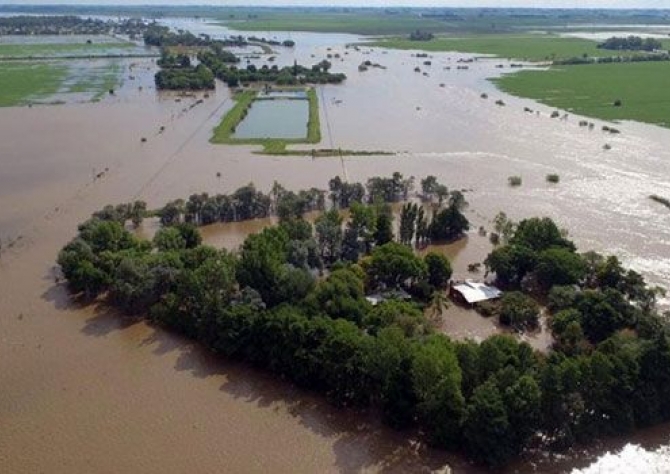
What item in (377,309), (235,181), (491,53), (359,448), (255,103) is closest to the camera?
(359,448)

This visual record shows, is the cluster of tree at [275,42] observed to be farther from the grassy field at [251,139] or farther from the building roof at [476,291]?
the building roof at [476,291]

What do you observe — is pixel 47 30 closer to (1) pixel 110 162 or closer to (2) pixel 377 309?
(1) pixel 110 162

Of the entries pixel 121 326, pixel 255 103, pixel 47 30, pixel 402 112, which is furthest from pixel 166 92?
pixel 47 30

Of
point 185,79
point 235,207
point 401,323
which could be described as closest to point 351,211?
point 235,207

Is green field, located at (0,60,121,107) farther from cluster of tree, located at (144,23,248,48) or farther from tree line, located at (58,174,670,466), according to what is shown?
tree line, located at (58,174,670,466)

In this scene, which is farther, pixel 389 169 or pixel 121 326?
pixel 389 169

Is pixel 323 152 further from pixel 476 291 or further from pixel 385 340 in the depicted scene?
pixel 385 340
